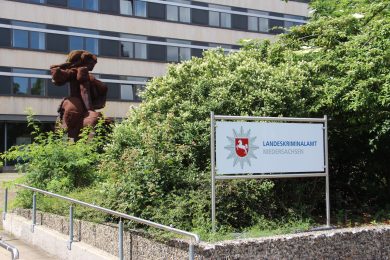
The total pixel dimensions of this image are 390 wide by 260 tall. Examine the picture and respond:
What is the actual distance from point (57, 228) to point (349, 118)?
18.2 ft

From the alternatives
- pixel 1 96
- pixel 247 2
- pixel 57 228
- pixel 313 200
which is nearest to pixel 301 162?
pixel 313 200

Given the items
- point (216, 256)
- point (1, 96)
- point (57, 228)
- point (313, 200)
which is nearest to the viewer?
point (216, 256)

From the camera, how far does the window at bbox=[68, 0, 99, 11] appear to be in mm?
42634

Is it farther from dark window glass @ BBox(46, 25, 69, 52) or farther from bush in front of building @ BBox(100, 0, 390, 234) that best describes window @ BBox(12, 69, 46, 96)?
bush in front of building @ BBox(100, 0, 390, 234)

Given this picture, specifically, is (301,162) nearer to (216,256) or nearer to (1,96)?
(216,256)

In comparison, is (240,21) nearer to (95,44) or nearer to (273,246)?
(95,44)

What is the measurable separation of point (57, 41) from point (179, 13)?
11511 mm

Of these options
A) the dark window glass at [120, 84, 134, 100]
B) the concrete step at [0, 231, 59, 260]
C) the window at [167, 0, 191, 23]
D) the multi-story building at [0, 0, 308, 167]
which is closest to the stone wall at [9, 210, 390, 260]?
the concrete step at [0, 231, 59, 260]

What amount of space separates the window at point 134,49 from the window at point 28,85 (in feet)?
23.8

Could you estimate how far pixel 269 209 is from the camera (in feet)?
26.7

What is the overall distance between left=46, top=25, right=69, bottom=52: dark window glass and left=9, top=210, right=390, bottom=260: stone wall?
3552cm

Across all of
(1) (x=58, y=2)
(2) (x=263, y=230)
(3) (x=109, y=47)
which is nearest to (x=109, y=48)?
(3) (x=109, y=47)

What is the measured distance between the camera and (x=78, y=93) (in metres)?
18.8

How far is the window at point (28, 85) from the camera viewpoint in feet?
130
